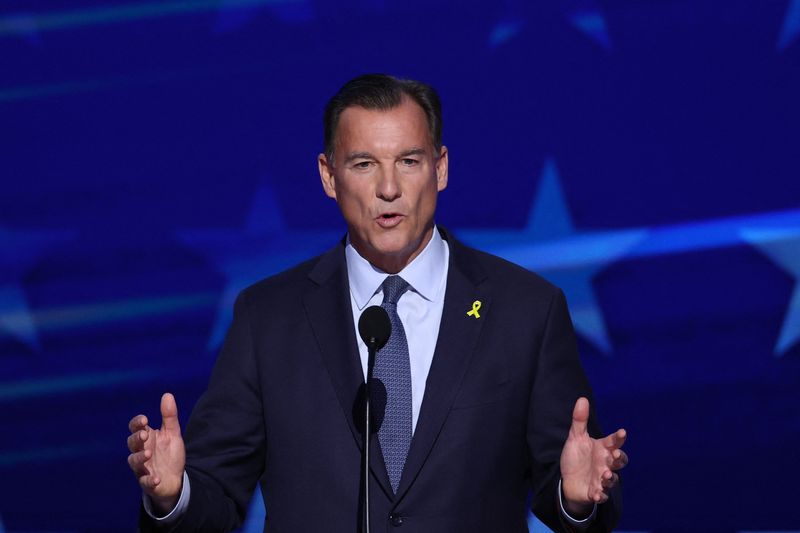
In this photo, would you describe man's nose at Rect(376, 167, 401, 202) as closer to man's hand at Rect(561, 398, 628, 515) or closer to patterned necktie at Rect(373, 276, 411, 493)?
patterned necktie at Rect(373, 276, 411, 493)

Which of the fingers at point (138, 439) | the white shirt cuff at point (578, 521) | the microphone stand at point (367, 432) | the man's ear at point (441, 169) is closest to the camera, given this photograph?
the microphone stand at point (367, 432)

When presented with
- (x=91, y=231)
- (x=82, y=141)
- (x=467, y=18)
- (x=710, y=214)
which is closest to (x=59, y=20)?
(x=82, y=141)

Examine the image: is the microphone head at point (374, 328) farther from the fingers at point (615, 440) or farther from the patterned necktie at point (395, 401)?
the fingers at point (615, 440)

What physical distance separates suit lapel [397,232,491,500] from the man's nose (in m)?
0.19

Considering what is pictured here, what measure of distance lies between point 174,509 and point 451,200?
1400 millimetres

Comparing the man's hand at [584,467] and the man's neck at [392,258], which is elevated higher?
the man's neck at [392,258]

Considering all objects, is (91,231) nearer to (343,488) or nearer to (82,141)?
(82,141)

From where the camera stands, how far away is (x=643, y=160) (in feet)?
9.93

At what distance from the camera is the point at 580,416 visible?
6.20ft

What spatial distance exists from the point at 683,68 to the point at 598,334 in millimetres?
697

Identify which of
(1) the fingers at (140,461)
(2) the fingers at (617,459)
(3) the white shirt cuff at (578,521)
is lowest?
(3) the white shirt cuff at (578,521)

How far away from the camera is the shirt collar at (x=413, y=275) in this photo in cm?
216

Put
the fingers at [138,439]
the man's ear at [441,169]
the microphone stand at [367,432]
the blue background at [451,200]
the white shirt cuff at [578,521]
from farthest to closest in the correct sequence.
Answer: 1. the blue background at [451,200]
2. the man's ear at [441,169]
3. the white shirt cuff at [578,521]
4. the fingers at [138,439]
5. the microphone stand at [367,432]

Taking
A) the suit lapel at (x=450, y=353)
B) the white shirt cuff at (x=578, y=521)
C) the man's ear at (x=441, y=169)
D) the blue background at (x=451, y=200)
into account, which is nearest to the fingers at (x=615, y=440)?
the white shirt cuff at (x=578, y=521)
